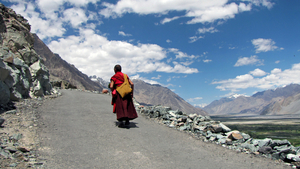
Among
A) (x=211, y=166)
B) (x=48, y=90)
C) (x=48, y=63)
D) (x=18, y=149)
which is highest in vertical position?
(x=48, y=63)

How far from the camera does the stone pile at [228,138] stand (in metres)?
6.02

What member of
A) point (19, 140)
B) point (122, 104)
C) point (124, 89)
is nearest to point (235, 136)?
point (122, 104)

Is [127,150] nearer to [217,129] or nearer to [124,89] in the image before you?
[124,89]

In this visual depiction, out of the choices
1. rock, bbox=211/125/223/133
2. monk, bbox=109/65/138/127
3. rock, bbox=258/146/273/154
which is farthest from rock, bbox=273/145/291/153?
monk, bbox=109/65/138/127

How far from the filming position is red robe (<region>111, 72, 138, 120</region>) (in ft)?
28.0

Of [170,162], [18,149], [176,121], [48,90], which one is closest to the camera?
[18,149]

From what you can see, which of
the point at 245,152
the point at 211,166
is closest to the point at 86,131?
the point at 211,166

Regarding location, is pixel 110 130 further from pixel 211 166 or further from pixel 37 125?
pixel 211 166

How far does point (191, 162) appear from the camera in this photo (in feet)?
17.9

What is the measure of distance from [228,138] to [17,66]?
13388 mm

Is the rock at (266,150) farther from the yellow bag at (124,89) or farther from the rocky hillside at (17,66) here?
the rocky hillside at (17,66)

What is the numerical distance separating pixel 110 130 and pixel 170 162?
3392 mm

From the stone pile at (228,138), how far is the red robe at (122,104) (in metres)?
2.59

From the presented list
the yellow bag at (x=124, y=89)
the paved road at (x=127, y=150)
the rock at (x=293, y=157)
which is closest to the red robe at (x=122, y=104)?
the yellow bag at (x=124, y=89)
